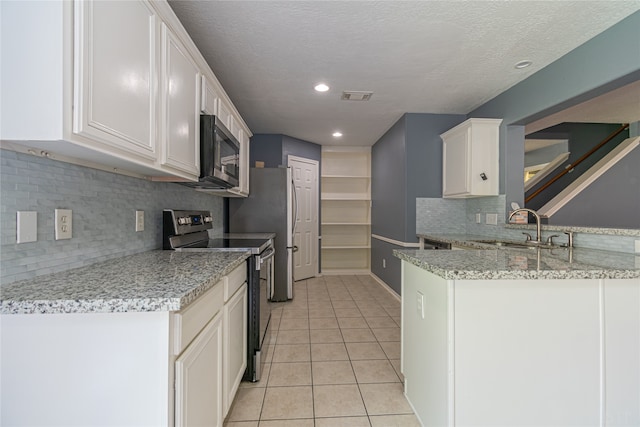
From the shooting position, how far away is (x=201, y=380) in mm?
1065

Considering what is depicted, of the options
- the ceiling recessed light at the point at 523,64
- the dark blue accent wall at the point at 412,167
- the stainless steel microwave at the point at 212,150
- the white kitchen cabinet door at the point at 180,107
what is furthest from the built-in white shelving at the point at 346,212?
the white kitchen cabinet door at the point at 180,107

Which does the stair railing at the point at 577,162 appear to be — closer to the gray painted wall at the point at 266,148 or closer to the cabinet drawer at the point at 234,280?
the gray painted wall at the point at 266,148

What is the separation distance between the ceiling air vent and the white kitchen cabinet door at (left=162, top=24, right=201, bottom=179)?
161 cm

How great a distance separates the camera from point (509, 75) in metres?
2.59

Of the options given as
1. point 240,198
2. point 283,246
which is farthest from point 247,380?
point 240,198

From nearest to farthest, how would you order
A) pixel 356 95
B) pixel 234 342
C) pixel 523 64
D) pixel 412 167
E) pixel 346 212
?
pixel 234 342
pixel 523 64
pixel 356 95
pixel 412 167
pixel 346 212

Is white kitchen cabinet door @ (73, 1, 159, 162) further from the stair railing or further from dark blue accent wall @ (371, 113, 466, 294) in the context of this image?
the stair railing

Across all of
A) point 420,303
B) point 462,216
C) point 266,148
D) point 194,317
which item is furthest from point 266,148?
point 194,317

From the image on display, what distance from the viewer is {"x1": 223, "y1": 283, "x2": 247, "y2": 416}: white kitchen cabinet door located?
1.40m

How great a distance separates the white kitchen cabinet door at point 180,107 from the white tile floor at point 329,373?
1.44 meters

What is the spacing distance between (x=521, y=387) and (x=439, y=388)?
0.32m

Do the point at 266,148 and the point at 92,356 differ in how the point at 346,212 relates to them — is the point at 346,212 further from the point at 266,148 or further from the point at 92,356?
the point at 92,356

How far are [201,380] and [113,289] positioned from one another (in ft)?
1.54

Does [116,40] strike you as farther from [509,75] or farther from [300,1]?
[509,75]
